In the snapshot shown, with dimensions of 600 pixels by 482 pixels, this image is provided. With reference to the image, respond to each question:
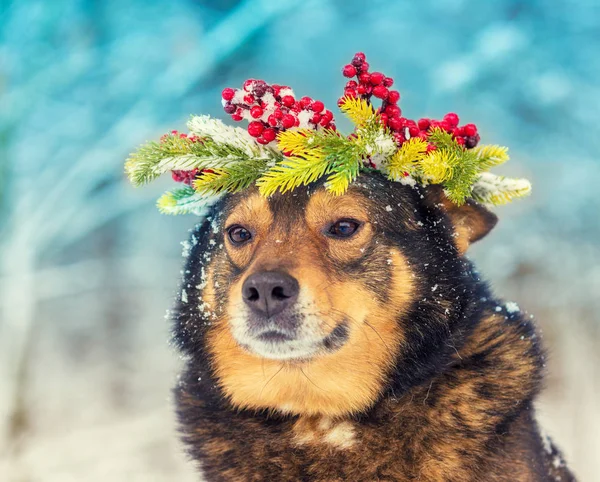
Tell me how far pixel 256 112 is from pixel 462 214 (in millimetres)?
1092

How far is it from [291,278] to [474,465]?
1118 mm

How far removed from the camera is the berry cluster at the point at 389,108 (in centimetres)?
258

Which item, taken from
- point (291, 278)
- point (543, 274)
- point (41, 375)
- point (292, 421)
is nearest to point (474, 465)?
point (292, 421)

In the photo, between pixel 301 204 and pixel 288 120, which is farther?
pixel 301 204

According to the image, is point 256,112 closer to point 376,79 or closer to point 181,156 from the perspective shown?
point 181,156

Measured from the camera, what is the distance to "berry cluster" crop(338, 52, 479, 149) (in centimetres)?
258

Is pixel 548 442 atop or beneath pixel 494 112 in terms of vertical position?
beneath

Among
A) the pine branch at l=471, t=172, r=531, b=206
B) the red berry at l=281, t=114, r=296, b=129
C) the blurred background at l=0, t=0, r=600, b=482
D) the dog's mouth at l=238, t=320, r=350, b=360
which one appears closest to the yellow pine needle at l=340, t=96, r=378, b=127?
the red berry at l=281, t=114, r=296, b=129

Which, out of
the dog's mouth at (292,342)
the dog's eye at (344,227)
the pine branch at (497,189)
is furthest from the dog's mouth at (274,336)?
the pine branch at (497,189)

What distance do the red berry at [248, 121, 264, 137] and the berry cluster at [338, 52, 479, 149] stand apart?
35 centimetres

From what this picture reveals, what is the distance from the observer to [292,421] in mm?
2814

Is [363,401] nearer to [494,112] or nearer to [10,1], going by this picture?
[494,112]

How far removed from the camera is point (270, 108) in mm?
2627

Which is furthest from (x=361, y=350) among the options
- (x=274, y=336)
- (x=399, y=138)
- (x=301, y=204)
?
(x=399, y=138)
